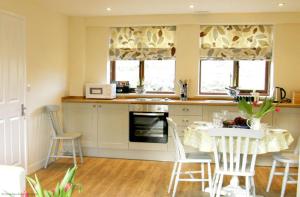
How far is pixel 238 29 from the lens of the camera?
5.86 meters

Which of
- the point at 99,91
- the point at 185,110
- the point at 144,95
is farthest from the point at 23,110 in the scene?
the point at 185,110

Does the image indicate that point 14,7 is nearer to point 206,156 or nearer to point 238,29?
point 206,156

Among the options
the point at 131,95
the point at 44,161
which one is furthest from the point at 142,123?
the point at 44,161

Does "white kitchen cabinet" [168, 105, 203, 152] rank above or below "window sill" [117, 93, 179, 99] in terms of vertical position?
below

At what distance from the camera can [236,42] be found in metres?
5.88

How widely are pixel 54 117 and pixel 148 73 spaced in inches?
71.3

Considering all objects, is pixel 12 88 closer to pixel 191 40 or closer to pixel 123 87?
pixel 123 87

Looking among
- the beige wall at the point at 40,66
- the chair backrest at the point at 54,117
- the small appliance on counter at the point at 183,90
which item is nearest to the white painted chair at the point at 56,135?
the chair backrest at the point at 54,117

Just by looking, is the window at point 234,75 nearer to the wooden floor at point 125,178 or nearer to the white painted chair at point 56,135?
the wooden floor at point 125,178

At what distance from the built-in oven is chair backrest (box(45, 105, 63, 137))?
111cm

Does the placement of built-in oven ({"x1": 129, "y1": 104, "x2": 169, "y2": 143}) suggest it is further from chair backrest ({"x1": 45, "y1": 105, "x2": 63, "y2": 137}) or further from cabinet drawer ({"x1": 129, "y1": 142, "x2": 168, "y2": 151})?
chair backrest ({"x1": 45, "y1": 105, "x2": 63, "y2": 137})

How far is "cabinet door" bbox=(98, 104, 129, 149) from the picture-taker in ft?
18.6

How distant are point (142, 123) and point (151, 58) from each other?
1.20 m

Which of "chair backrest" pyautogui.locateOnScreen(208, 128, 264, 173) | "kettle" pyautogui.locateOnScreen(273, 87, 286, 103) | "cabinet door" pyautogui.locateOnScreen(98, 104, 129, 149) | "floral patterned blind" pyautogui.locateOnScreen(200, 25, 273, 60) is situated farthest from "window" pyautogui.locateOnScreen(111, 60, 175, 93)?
"chair backrest" pyautogui.locateOnScreen(208, 128, 264, 173)
